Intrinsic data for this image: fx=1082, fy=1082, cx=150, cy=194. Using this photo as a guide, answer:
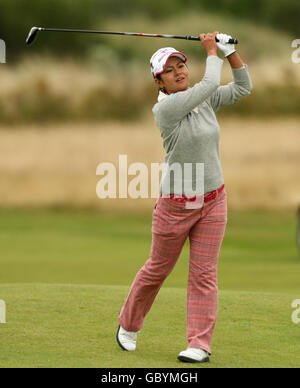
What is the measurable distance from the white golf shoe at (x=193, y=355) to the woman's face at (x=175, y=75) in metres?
1.45

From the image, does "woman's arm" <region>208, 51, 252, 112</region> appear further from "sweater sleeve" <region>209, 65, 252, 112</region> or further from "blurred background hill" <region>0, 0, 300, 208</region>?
"blurred background hill" <region>0, 0, 300, 208</region>

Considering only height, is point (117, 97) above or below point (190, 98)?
above

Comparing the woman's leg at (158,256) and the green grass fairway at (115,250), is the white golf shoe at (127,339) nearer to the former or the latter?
the woman's leg at (158,256)

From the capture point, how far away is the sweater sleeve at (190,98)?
19.2ft

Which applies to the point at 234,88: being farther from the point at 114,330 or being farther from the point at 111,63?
the point at 111,63

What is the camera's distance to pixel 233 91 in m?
6.19

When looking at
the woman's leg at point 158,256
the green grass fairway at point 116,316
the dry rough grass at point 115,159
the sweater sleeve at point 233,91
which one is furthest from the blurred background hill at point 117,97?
the sweater sleeve at point 233,91

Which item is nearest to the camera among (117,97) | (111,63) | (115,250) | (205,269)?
(205,269)

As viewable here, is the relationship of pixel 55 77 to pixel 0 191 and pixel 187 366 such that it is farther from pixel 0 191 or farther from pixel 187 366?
pixel 187 366

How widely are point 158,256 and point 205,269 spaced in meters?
0.29

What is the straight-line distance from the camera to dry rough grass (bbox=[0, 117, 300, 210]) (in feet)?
86.8

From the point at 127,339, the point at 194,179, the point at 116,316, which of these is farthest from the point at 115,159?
the point at 194,179

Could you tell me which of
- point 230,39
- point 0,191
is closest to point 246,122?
point 0,191
